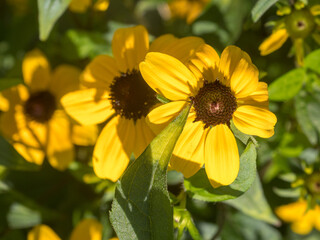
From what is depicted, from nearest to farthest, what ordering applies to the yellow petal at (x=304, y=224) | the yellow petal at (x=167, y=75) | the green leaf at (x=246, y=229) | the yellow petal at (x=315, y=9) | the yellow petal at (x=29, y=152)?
the yellow petal at (x=167, y=75) → the yellow petal at (x=315, y=9) → the yellow petal at (x=29, y=152) → the green leaf at (x=246, y=229) → the yellow petal at (x=304, y=224)

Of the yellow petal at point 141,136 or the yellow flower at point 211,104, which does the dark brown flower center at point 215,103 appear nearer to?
the yellow flower at point 211,104

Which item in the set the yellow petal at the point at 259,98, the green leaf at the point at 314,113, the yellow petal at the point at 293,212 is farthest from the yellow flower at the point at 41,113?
the yellow petal at the point at 293,212

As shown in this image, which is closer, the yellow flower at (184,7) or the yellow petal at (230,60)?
the yellow petal at (230,60)

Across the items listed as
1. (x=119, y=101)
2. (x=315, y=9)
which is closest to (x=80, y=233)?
(x=119, y=101)

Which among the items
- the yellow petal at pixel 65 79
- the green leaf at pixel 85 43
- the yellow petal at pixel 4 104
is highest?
the green leaf at pixel 85 43

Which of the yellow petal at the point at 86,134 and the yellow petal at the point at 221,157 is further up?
the yellow petal at the point at 221,157

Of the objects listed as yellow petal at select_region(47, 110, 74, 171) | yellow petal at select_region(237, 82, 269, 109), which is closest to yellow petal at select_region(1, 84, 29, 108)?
yellow petal at select_region(47, 110, 74, 171)
